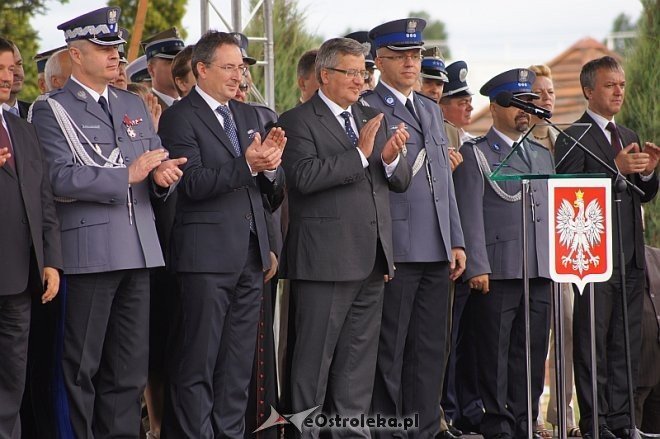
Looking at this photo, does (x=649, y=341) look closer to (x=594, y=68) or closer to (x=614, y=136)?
(x=614, y=136)

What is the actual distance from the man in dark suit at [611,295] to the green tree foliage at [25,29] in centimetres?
727

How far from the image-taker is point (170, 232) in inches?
247

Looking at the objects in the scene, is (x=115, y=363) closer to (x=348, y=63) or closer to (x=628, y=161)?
(x=348, y=63)

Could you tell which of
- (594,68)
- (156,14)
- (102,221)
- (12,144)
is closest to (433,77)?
(594,68)

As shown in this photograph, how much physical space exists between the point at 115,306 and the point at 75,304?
0.22m

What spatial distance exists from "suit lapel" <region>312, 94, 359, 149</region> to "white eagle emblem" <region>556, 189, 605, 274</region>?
43.8 inches

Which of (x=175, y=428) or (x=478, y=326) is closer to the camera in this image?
(x=175, y=428)

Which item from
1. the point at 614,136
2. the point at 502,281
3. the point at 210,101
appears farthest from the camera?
the point at 614,136

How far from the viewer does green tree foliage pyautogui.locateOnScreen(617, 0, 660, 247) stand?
11.2 meters

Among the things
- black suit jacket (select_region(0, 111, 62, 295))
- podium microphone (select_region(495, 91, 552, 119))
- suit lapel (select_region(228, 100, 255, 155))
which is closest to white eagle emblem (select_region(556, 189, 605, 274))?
podium microphone (select_region(495, 91, 552, 119))

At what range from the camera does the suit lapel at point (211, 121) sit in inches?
242

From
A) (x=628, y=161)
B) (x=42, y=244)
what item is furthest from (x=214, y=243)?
(x=628, y=161)

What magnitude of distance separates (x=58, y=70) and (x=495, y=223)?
2580mm

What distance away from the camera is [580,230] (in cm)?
612
